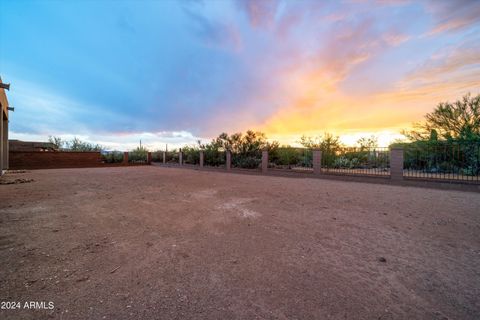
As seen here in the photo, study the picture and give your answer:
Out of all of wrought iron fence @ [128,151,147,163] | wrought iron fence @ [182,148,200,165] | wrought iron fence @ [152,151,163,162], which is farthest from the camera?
wrought iron fence @ [128,151,147,163]

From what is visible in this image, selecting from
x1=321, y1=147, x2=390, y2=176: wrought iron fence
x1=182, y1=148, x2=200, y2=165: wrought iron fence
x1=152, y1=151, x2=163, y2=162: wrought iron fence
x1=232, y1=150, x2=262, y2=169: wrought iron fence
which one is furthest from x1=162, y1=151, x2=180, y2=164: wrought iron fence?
x1=321, y1=147, x2=390, y2=176: wrought iron fence

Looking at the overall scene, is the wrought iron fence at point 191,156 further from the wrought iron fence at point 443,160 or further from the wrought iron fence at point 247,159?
the wrought iron fence at point 443,160

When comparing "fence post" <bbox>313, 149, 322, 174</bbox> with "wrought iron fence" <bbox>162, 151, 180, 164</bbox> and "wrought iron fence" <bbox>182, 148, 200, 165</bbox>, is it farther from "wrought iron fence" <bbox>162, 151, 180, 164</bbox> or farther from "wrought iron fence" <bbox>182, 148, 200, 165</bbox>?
"wrought iron fence" <bbox>162, 151, 180, 164</bbox>

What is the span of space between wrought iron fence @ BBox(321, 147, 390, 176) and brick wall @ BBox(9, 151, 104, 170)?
24.4 m

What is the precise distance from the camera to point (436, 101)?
1133cm

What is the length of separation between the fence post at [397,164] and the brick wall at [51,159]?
1071 inches

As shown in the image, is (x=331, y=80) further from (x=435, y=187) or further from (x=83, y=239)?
(x=83, y=239)

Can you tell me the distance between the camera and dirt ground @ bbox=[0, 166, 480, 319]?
168cm

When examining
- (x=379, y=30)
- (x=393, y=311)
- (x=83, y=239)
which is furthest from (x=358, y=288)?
(x=379, y=30)

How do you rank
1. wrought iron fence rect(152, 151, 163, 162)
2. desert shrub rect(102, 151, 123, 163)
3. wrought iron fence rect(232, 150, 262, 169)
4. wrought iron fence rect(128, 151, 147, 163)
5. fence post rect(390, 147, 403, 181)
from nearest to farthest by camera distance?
fence post rect(390, 147, 403, 181) < wrought iron fence rect(232, 150, 262, 169) < desert shrub rect(102, 151, 123, 163) < wrought iron fence rect(152, 151, 163, 162) < wrought iron fence rect(128, 151, 147, 163)

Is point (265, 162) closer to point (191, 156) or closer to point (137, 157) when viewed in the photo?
point (191, 156)

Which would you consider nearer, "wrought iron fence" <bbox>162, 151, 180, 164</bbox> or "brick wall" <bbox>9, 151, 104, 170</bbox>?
"brick wall" <bbox>9, 151, 104, 170</bbox>

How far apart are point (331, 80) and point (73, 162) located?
2597 cm

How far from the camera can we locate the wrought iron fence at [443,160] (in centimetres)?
940
